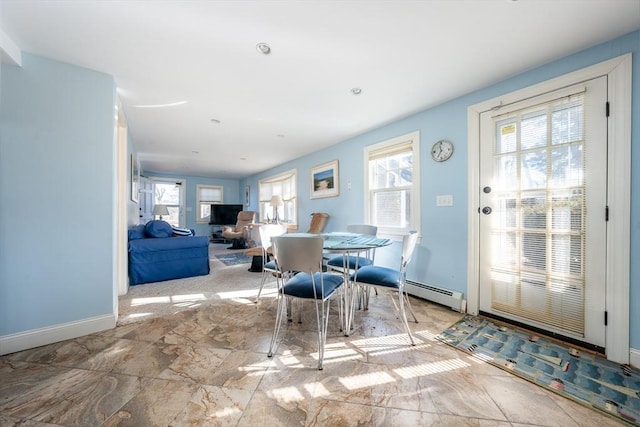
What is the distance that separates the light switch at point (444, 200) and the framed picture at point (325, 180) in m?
1.85

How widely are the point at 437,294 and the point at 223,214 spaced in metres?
7.15

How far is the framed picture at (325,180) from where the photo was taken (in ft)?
13.9

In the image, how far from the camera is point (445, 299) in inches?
99.5

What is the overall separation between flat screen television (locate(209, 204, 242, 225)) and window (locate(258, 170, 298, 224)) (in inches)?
53.1

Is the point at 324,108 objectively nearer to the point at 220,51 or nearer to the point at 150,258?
the point at 220,51

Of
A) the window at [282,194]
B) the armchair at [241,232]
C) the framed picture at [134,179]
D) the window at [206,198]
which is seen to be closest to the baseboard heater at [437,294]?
the window at [282,194]

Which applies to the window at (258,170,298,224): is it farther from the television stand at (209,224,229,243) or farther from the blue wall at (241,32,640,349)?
the blue wall at (241,32,640,349)

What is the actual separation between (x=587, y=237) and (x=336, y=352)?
207 cm

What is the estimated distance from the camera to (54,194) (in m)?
1.85

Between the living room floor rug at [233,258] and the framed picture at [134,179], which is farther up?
the framed picture at [134,179]

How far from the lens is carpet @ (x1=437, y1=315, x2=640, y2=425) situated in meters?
1.28

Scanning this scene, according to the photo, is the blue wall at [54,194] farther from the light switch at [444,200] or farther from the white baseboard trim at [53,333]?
the light switch at [444,200]

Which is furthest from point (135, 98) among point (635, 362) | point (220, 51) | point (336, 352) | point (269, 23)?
point (635, 362)

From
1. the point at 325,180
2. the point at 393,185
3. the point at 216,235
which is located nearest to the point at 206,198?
the point at 216,235
